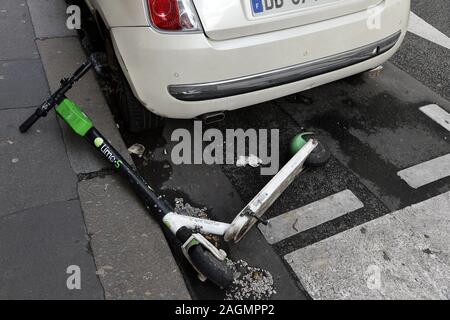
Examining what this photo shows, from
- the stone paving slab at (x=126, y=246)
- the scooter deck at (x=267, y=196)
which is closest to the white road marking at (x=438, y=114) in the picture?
the scooter deck at (x=267, y=196)

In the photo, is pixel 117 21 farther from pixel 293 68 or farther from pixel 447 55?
pixel 447 55

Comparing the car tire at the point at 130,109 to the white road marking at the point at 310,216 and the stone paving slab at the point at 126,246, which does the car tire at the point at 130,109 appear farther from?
the white road marking at the point at 310,216

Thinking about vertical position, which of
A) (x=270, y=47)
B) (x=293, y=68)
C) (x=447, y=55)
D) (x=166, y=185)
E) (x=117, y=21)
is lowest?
(x=447, y=55)

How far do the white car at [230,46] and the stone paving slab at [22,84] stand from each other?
89cm

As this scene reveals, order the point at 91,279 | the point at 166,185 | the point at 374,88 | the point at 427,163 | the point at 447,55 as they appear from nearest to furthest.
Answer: the point at 91,279
the point at 166,185
the point at 427,163
the point at 374,88
the point at 447,55

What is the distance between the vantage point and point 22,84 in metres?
3.40

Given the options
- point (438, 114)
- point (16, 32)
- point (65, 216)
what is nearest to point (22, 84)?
point (16, 32)

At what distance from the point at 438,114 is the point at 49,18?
372 centimetres

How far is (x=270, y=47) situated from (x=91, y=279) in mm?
1563

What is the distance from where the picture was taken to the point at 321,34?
257cm

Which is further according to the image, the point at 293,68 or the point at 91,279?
the point at 293,68

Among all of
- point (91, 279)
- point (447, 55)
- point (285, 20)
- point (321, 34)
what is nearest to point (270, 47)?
point (285, 20)

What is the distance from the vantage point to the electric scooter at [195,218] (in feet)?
7.11

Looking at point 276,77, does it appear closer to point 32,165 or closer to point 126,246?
point 126,246
